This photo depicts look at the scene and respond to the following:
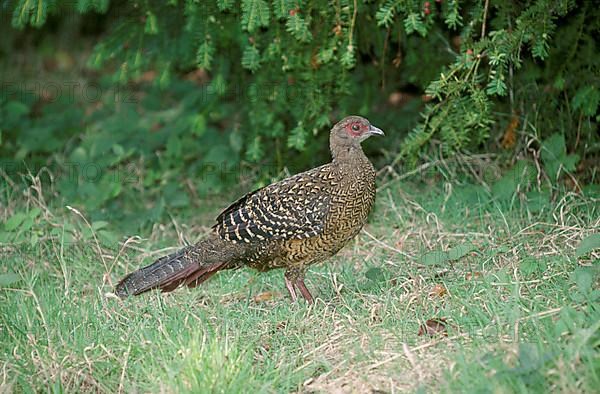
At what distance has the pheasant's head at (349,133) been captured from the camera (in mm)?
5500

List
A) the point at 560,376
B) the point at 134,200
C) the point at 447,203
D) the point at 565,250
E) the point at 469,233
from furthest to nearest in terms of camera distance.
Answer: the point at 134,200 → the point at 447,203 → the point at 469,233 → the point at 565,250 → the point at 560,376

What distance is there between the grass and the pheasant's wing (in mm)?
373

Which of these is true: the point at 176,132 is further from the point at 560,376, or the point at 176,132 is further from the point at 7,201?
the point at 560,376

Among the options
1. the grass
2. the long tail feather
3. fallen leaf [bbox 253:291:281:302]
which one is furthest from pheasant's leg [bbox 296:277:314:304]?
the long tail feather

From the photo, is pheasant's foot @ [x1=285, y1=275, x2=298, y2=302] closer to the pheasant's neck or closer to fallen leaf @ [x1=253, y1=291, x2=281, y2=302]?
fallen leaf @ [x1=253, y1=291, x2=281, y2=302]

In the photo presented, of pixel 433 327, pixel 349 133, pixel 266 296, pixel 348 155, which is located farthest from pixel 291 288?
pixel 433 327

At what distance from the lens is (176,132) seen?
759cm

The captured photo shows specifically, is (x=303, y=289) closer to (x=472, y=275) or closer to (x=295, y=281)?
(x=295, y=281)

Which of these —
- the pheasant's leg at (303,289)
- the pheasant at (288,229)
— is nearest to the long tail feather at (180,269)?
the pheasant at (288,229)

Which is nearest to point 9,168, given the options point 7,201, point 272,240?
point 7,201

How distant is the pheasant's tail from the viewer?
17.4ft

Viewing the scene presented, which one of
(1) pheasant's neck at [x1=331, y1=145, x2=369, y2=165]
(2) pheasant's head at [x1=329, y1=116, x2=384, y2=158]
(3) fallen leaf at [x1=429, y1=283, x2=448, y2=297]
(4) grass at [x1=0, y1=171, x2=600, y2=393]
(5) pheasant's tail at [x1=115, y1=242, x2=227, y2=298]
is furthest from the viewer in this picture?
(2) pheasant's head at [x1=329, y1=116, x2=384, y2=158]

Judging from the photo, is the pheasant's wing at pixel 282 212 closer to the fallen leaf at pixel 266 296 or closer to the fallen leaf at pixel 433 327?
the fallen leaf at pixel 266 296

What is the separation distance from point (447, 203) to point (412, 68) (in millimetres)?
1170
